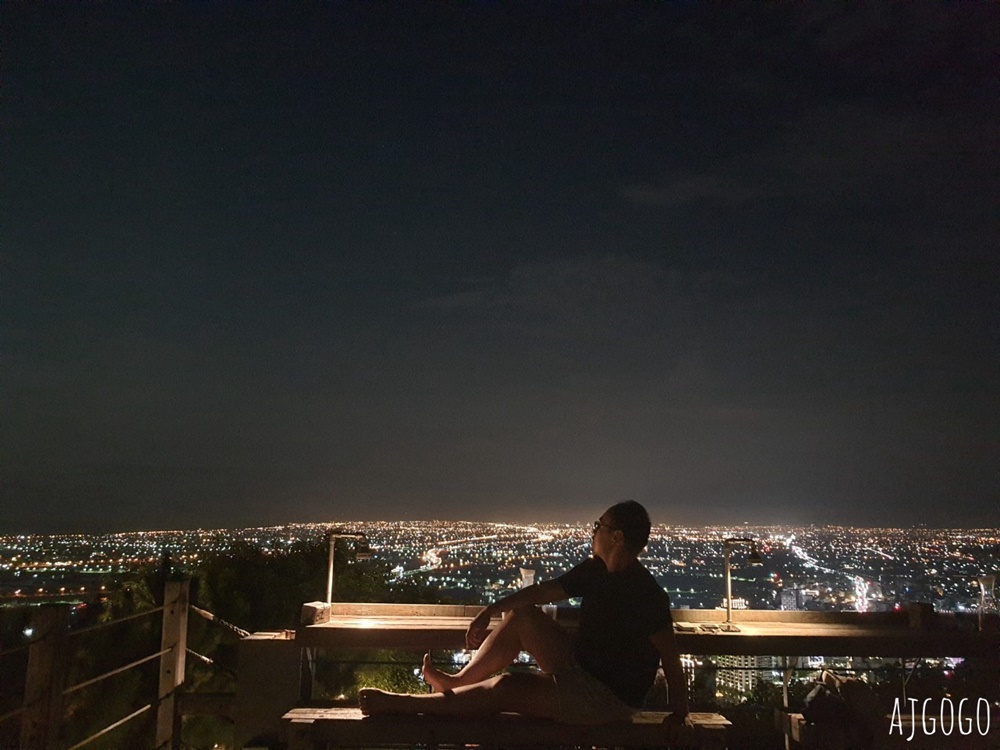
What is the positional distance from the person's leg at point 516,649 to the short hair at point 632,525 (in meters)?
0.61

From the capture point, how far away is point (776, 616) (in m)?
5.72

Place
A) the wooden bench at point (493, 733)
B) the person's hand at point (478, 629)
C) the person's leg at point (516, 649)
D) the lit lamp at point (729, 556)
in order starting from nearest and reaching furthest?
the wooden bench at point (493, 733), the person's leg at point (516, 649), the person's hand at point (478, 629), the lit lamp at point (729, 556)

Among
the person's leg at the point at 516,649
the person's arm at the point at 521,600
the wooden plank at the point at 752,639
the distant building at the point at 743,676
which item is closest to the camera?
the person's leg at the point at 516,649

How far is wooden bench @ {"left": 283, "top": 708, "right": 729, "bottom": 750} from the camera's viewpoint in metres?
3.93

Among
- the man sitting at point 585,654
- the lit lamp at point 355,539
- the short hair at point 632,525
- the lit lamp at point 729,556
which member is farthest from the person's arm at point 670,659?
the lit lamp at point 355,539

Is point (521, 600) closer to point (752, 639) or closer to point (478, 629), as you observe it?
point (478, 629)

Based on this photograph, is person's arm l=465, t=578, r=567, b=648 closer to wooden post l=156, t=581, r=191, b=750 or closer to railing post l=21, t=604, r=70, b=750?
railing post l=21, t=604, r=70, b=750

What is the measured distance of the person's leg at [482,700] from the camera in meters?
4.02

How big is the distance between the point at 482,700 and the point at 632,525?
121 cm

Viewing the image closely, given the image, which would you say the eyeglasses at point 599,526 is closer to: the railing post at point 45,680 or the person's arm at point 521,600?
the person's arm at point 521,600

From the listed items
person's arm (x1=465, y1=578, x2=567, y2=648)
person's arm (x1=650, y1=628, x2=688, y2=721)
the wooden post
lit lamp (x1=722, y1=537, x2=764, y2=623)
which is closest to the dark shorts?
person's arm (x1=650, y1=628, x2=688, y2=721)

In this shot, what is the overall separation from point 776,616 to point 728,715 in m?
0.83

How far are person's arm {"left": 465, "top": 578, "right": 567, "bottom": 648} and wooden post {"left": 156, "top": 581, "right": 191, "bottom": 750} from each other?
2422 mm

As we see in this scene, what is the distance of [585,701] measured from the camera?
398 centimetres
